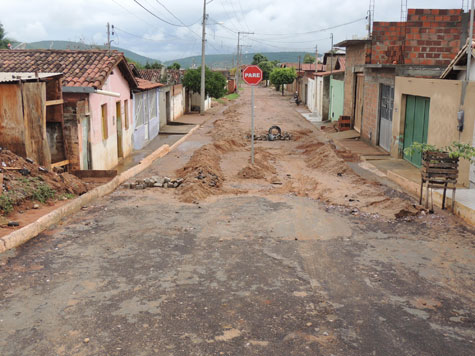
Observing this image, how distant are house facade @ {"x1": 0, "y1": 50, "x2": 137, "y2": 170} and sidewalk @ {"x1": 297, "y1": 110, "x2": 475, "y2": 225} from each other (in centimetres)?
827

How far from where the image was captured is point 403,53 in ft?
70.6

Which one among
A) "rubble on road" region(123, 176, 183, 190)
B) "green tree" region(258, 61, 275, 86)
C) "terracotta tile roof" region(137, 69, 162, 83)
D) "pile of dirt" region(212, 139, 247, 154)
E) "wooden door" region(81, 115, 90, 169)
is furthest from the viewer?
"green tree" region(258, 61, 275, 86)

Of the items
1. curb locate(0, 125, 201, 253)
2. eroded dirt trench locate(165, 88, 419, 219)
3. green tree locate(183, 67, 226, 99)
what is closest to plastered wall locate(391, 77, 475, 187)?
eroded dirt trench locate(165, 88, 419, 219)

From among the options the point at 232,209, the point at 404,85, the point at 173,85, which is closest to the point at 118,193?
the point at 232,209

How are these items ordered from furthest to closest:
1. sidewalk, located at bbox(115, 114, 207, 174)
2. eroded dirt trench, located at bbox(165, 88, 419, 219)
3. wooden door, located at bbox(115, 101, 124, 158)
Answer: wooden door, located at bbox(115, 101, 124, 158) < sidewalk, located at bbox(115, 114, 207, 174) < eroded dirt trench, located at bbox(165, 88, 419, 219)

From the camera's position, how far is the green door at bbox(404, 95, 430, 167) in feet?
53.4

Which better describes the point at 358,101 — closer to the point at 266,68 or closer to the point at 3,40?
the point at 3,40

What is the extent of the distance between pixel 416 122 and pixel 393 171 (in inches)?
109

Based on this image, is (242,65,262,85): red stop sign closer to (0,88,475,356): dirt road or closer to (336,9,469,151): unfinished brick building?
(0,88,475,356): dirt road

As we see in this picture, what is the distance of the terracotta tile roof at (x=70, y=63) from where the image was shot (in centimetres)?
1475

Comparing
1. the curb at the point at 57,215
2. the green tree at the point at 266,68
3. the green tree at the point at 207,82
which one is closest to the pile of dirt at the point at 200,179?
the curb at the point at 57,215

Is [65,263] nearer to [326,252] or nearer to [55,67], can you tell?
[326,252]

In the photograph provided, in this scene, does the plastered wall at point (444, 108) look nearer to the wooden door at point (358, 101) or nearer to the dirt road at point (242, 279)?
the dirt road at point (242, 279)

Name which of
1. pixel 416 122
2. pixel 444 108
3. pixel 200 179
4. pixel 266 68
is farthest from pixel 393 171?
pixel 266 68
